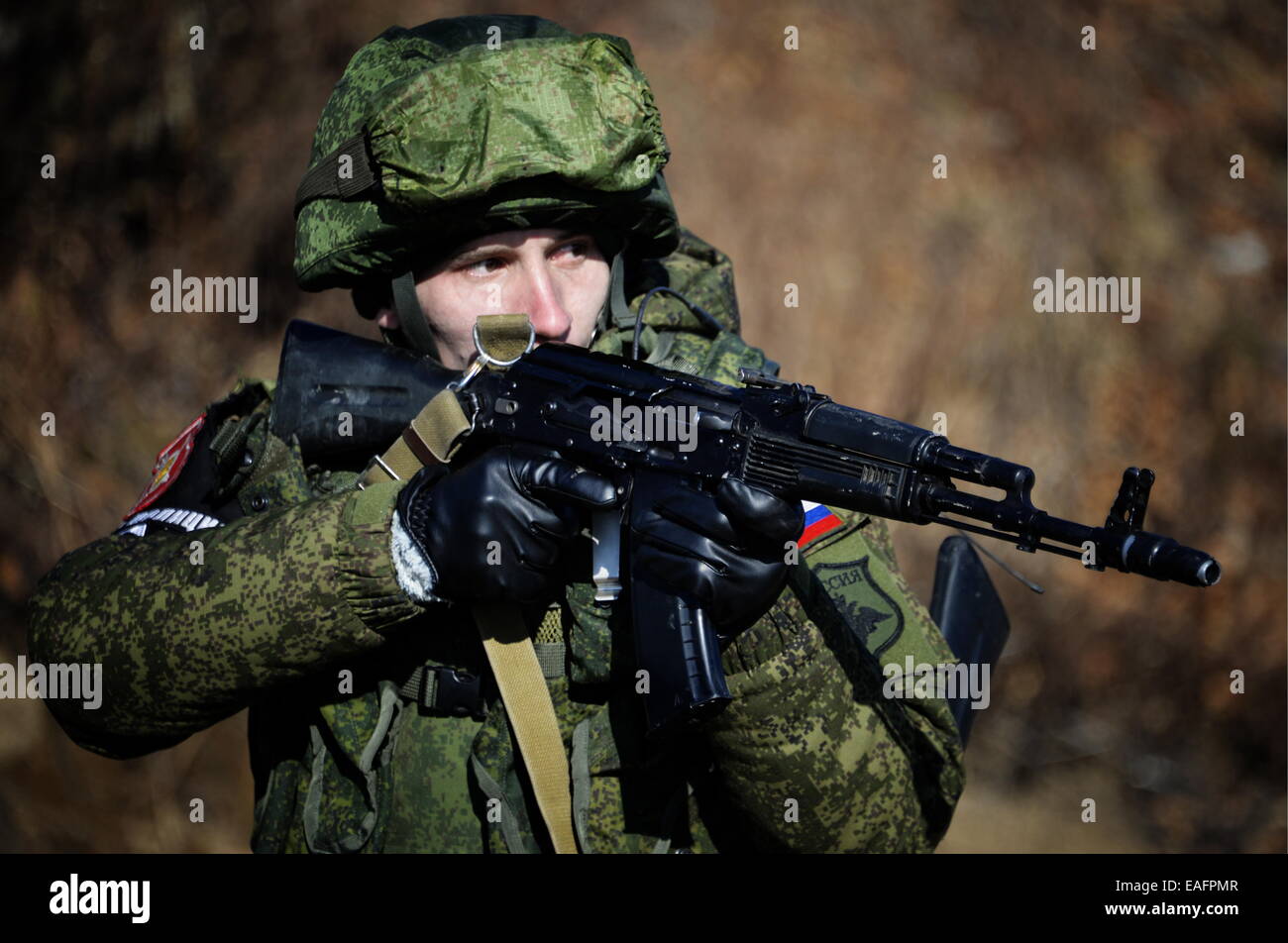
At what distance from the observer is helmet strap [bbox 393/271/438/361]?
2609mm

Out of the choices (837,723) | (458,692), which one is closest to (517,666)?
(458,692)

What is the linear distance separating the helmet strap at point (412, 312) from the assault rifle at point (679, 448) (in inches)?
2.4

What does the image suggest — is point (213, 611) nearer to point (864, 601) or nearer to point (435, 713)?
point (435, 713)

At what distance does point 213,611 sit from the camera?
2.30m

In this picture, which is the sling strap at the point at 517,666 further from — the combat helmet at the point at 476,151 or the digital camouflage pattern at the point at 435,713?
the combat helmet at the point at 476,151

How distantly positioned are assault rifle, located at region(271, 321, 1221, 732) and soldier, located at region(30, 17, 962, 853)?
7 cm

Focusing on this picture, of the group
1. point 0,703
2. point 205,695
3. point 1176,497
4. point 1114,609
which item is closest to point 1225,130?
point 1176,497

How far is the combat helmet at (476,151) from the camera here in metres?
2.37

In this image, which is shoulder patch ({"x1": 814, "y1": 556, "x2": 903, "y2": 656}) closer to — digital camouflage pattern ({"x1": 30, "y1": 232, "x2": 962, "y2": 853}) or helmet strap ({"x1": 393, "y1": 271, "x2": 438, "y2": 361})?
digital camouflage pattern ({"x1": 30, "y1": 232, "x2": 962, "y2": 853})

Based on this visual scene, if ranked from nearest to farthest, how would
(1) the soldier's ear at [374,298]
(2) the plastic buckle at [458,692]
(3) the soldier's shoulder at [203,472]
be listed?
(2) the plastic buckle at [458,692], (3) the soldier's shoulder at [203,472], (1) the soldier's ear at [374,298]

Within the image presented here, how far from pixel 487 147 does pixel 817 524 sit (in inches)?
38.0

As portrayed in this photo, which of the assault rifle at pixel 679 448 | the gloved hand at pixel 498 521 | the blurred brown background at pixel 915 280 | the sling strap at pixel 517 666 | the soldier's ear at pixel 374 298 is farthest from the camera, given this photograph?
the blurred brown background at pixel 915 280

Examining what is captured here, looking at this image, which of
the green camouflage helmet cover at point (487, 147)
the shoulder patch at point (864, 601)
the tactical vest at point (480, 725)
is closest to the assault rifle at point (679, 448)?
the tactical vest at point (480, 725)
